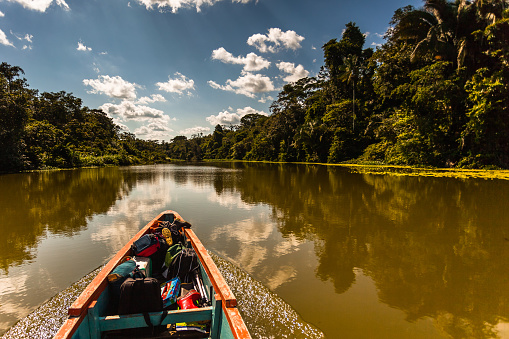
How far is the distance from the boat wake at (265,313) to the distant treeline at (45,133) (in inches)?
1052

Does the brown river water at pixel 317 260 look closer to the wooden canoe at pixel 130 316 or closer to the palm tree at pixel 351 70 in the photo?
the wooden canoe at pixel 130 316

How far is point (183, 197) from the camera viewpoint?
10.5 m

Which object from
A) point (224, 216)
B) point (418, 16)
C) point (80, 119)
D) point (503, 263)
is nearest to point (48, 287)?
point (224, 216)

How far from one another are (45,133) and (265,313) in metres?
34.8

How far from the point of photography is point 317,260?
4137mm

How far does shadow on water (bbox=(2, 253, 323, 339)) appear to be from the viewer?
7.88 ft

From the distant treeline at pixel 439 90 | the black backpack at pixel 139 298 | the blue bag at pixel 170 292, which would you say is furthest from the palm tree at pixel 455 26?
the black backpack at pixel 139 298

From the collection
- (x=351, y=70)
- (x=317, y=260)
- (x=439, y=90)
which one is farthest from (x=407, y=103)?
(x=317, y=260)

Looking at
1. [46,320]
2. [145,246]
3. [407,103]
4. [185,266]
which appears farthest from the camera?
[407,103]

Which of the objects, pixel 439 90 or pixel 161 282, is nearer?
pixel 161 282

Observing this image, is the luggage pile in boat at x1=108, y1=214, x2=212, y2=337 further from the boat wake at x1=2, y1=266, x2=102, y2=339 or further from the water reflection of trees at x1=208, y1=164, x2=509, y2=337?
the water reflection of trees at x1=208, y1=164, x2=509, y2=337

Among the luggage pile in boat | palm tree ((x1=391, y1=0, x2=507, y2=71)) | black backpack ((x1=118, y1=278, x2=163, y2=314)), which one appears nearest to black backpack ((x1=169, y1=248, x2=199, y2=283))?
the luggage pile in boat

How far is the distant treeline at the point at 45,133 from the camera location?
2062cm

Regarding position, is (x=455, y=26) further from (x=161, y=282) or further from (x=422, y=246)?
(x=161, y=282)
